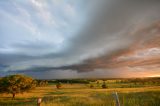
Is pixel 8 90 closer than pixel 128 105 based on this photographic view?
No

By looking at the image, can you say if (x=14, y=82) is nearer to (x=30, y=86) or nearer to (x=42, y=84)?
(x=30, y=86)

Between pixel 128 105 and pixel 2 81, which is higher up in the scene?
pixel 2 81

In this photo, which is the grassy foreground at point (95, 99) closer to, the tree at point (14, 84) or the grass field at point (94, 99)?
the grass field at point (94, 99)

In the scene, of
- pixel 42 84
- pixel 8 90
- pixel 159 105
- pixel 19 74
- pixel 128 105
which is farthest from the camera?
pixel 42 84

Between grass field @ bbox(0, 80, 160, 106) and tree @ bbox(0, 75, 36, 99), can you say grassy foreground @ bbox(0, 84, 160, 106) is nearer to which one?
grass field @ bbox(0, 80, 160, 106)

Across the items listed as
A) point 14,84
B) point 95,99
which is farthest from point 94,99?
point 14,84

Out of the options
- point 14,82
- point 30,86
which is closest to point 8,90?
point 14,82

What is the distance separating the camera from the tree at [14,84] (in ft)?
189

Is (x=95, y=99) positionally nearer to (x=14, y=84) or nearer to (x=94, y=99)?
(x=94, y=99)

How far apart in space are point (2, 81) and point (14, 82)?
3938mm

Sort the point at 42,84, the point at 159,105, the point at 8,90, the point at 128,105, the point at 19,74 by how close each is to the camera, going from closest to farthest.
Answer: the point at 159,105 < the point at 128,105 < the point at 8,90 < the point at 19,74 < the point at 42,84

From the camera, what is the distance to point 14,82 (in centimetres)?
5812

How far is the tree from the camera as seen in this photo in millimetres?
57750

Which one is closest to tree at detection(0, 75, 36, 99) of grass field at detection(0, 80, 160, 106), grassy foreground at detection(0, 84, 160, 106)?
grass field at detection(0, 80, 160, 106)
